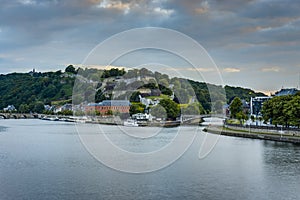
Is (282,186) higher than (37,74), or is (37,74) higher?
(37,74)

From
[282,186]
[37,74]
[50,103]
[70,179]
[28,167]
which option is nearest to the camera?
[282,186]

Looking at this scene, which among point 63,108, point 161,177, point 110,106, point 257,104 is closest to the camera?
point 161,177

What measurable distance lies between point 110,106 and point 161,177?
128 ft

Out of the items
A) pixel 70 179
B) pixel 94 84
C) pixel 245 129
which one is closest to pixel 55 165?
pixel 70 179

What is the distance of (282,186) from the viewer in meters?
11.5

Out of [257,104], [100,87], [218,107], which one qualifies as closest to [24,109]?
[100,87]

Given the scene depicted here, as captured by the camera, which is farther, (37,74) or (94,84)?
(37,74)

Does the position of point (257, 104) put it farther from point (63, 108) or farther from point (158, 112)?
point (63, 108)

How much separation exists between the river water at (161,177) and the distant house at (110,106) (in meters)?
31.0

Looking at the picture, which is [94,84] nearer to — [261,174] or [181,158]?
[181,158]

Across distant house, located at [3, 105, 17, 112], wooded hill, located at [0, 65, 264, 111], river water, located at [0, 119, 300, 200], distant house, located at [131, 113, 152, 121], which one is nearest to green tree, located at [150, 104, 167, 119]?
distant house, located at [131, 113, 152, 121]

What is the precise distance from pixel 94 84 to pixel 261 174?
52778mm

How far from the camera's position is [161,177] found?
501 inches

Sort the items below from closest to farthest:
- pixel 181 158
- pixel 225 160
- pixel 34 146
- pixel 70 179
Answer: pixel 70 179 → pixel 225 160 → pixel 181 158 → pixel 34 146
